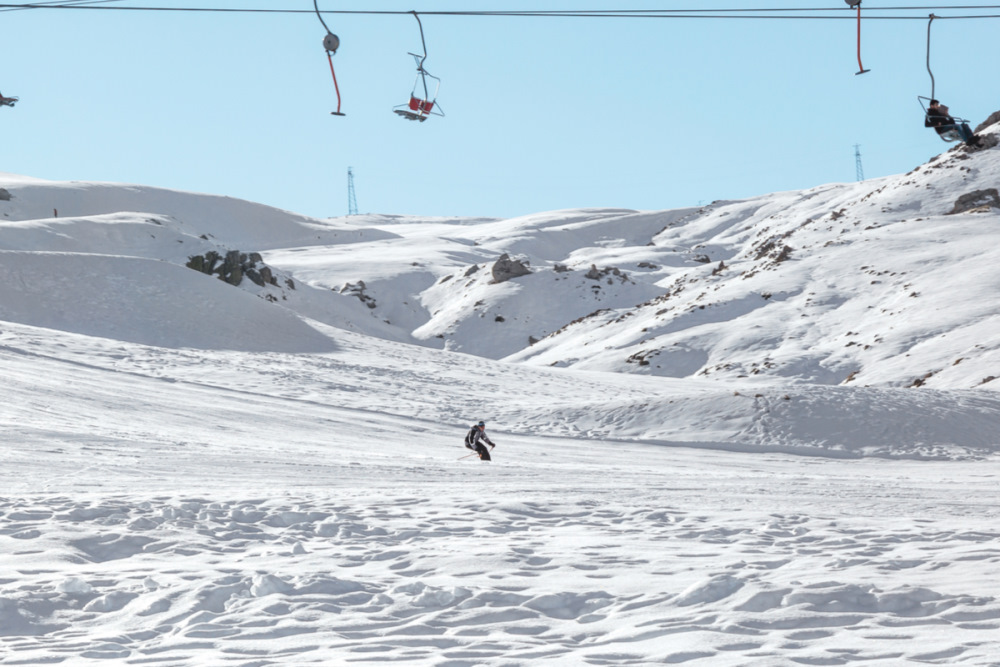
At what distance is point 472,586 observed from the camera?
7250 mm

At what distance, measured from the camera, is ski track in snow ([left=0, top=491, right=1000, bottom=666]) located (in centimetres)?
584

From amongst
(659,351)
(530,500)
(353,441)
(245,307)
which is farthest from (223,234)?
(530,500)

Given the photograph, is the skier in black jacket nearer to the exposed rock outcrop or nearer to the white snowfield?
the white snowfield

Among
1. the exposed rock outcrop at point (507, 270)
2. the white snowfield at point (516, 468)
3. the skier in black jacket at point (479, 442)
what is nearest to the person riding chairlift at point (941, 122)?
the white snowfield at point (516, 468)

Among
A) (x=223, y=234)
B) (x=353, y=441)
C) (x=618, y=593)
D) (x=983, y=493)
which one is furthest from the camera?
(x=223, y=234)

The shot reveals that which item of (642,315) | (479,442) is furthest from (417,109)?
(642,315)

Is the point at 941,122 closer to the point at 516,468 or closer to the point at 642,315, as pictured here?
the point at 516,468

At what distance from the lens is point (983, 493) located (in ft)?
43.3

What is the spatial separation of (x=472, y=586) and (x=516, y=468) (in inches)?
346

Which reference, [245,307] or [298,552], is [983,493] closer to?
[298,552]

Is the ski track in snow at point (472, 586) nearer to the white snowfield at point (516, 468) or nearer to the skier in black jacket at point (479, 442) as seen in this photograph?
the white snowfield at point (516, 468)

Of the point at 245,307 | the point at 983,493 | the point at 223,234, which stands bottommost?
the point at 983,493

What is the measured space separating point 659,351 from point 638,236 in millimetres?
78615

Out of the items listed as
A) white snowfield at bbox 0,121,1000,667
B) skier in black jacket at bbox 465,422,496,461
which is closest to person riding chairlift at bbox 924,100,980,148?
white snowfield at bbox 0,121,1000,667
